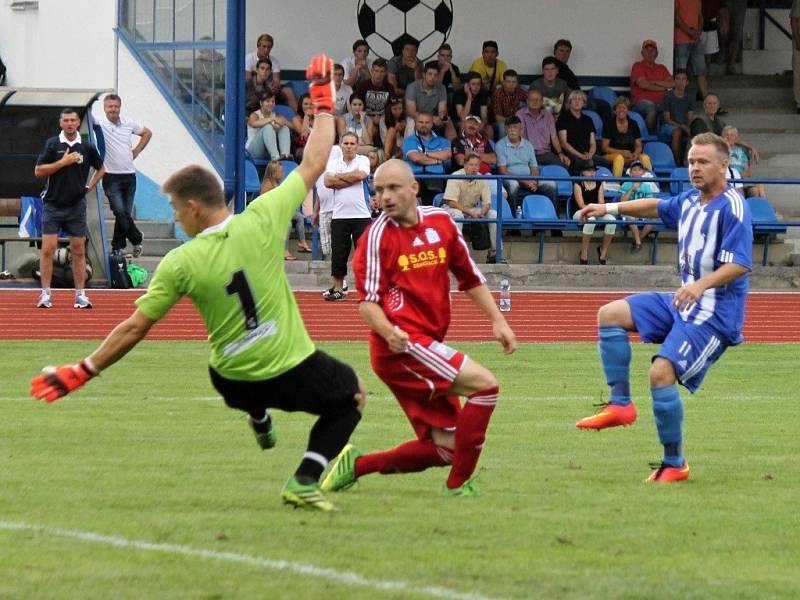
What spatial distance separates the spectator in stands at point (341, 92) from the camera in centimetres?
2447

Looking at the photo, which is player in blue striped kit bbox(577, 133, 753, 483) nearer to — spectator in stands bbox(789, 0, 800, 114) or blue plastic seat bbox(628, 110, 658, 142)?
blue plastic seat bbox(628, 110, 658, 142)

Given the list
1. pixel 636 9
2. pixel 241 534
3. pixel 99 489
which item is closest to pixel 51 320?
pixel 99 489

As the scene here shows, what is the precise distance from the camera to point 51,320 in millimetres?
18141

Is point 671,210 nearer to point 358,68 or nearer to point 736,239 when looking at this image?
point 736,239

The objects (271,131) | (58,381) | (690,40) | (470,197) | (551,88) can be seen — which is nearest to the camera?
(58,381)

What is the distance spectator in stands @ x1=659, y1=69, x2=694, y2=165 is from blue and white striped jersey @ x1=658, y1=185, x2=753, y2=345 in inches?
711

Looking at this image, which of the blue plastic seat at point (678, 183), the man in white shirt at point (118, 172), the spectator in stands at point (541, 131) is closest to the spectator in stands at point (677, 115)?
the blue plastic seat at point (678, 183)

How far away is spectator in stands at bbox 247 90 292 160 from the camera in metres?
23.9

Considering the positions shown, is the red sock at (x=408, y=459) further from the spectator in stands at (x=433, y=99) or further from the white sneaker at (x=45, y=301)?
the spectator in stands at (x=433, y=99)

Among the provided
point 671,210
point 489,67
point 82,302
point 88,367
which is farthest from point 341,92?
point 88,367

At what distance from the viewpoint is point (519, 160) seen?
24391mm

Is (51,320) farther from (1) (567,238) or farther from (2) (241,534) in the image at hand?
(2) (241,534)

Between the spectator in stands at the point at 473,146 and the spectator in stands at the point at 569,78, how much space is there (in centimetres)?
252

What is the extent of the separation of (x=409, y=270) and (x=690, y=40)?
2213cm
